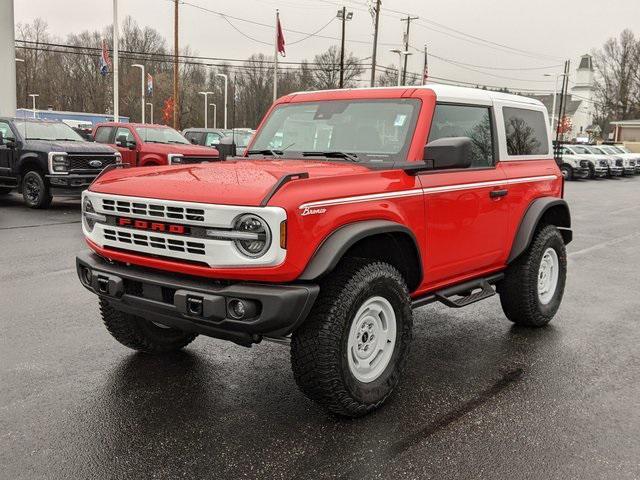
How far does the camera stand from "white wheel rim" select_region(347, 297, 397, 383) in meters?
3.70

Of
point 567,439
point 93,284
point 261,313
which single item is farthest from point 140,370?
point 567,439

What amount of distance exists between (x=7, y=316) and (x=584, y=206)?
1683 centimetres

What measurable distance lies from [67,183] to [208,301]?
11193mm

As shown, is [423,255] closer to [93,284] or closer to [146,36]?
[93,284]

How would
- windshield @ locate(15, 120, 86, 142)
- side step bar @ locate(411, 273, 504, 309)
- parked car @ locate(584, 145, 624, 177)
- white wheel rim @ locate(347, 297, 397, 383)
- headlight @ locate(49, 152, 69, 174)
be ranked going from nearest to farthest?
1. white wheel rim @ locate(347, 297, 397, 383)
2. side step bar @ locate(411, 273, 504, 309)
3. headlight @ locate(49, 152, 69, 174)
4. windshield @ locate(15, 120, 86, 142)
5. parked car @ locate(584, 145, 624, 177)

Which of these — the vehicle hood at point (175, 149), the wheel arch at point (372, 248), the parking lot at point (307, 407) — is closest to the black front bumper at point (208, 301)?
the wheel arch at point (372, 248)

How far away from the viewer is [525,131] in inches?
219

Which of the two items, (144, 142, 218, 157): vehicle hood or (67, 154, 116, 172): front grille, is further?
(144, 142, 218, 157): vehicle hood

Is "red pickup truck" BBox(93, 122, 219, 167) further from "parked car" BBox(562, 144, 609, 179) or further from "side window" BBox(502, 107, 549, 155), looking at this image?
"parked car" BBox(562, 144, 609, 179)

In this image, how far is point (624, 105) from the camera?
74.0 meters

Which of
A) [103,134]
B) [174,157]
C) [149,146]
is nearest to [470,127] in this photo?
[174,157]

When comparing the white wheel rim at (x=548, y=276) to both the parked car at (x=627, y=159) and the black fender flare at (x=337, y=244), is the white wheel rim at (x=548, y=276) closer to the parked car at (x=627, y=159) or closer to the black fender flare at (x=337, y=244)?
the black fender flare at (x=337, y=244)

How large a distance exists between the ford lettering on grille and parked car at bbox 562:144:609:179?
31.5 metres

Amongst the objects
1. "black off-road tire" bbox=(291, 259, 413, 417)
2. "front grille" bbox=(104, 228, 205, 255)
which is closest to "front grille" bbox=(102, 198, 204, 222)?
"front grille" bbox=(104, 228, 205, 255)
